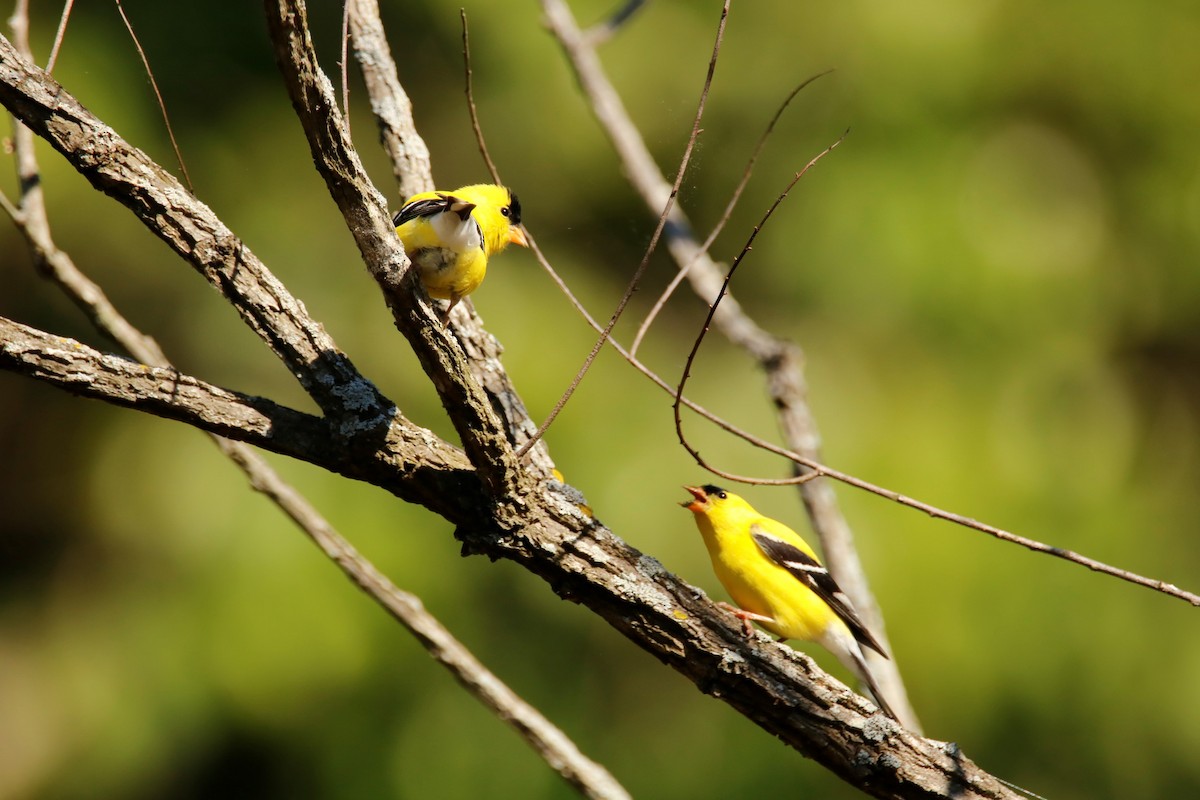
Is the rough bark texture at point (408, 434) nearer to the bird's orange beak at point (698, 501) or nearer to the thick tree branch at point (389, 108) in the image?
the thick tree branch at point (389, 108)

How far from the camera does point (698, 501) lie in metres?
3.43

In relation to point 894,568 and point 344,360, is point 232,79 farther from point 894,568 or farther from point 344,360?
point 344,360

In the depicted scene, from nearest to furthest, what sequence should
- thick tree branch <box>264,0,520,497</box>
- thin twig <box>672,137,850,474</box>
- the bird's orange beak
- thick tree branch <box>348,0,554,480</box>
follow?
1. thick tree branch <box>264,0,520,497</box>
2. thin twig <box>672,137,850,474</box>
3. thick tree branch <box>348,0,554,480</box>
4. the bird's orange beak

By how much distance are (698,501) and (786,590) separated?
17.4 inches

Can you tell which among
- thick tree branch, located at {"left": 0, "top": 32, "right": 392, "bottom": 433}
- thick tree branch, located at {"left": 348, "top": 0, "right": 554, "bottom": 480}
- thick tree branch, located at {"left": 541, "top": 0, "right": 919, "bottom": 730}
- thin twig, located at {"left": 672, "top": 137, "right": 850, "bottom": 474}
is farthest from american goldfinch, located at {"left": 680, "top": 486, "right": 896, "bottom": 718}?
thick tree branch, located at {"left": 0, "top": 32, "right": 392, "bottom": 433}

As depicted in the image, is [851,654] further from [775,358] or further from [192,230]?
[192,230]

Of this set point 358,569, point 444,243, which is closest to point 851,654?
point 358,569

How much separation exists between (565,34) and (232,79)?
3195 mm

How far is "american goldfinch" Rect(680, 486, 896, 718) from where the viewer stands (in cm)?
314

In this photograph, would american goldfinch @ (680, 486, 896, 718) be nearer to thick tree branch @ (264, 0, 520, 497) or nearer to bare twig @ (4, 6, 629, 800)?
bare twig @ (4, 6, 629, 800)

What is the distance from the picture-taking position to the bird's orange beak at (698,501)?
3385 millimetres

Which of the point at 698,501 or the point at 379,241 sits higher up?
the point at 698,501

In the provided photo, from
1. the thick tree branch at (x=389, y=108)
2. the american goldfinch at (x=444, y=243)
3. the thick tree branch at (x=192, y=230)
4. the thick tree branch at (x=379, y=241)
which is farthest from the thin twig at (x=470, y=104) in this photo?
the thick tree branch at (x=192, y=230)

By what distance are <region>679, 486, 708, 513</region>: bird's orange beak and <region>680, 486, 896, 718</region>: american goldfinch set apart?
80 millimetres
